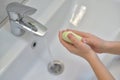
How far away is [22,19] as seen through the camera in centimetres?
62

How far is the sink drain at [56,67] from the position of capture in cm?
75

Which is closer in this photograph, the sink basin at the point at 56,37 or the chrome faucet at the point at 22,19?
the chrome faucet at the point at 22,19

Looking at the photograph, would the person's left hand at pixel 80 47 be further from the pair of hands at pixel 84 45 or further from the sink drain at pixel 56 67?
the sink drain at pixel 56 67

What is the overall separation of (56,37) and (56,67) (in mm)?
119

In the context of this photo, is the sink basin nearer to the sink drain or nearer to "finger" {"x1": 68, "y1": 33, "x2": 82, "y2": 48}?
the sink drain

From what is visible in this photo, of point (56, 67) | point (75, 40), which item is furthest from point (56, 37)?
point (75, 40)

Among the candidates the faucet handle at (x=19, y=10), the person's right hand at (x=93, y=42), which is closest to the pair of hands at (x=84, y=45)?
the person's right hand at (x=93, y=42)

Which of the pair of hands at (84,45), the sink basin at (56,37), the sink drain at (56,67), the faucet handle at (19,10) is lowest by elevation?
the sink drain at (56,67)

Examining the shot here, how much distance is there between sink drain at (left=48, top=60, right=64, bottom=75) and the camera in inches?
29.4

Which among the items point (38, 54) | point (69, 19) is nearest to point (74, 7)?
point (69, 19)

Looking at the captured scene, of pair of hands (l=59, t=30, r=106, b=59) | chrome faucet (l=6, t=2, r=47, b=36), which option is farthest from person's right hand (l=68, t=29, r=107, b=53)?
chrome faucet (l=6, t=2, r=47, b=36)

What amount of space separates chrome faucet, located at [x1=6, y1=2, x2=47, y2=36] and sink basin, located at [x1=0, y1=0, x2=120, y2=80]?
0.06 meters

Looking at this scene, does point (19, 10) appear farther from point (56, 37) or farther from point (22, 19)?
point (56, 37)

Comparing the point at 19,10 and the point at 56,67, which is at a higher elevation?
the point at 19,10
